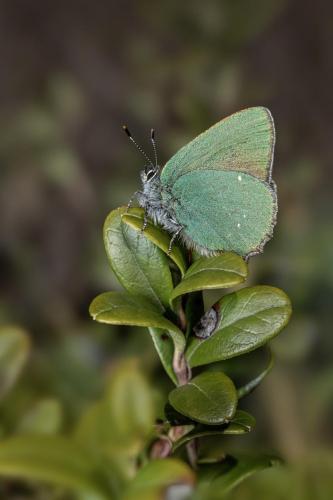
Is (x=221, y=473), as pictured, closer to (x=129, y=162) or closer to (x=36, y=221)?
(x=129, y=162)

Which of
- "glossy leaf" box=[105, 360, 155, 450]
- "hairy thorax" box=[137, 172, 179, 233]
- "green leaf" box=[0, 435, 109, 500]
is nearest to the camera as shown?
"green leaf" box=[0, 435, 109, 500]

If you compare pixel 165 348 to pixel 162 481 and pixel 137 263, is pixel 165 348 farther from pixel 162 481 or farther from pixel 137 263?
pixel 162 481

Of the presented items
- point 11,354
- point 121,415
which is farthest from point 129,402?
point 11,354

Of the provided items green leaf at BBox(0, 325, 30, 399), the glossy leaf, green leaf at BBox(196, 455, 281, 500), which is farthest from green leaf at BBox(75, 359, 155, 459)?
green leaf at BBox(196, 455, 281, 500)

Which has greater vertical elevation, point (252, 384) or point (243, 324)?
point (243, 324)

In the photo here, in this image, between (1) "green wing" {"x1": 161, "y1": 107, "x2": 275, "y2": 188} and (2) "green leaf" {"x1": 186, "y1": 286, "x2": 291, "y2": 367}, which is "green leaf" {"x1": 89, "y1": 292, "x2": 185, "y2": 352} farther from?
(1) "green wing" {"x1": 161, "y1": 107, "x2": 275, "y2": 188}
